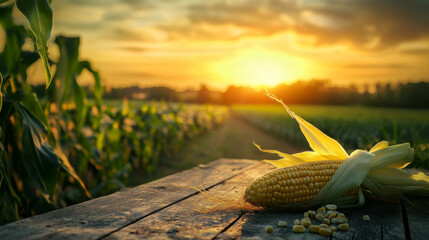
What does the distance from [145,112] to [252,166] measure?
6.08 m

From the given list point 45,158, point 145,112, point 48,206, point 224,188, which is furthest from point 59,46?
point 145,112

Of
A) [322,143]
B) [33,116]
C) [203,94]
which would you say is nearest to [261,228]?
[322,143]

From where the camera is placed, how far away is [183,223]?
1.24 m

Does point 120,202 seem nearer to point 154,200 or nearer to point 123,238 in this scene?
point 154,200

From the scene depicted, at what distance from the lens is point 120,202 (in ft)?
4.82

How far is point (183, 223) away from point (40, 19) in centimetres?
104

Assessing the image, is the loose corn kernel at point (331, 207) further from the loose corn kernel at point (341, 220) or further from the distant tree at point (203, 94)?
the distant tree at point (203, 94)

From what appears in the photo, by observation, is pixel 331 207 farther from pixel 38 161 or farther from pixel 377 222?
pixel 38 161

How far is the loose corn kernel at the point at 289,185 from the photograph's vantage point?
1.41m

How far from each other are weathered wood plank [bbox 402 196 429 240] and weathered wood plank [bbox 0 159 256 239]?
902mm

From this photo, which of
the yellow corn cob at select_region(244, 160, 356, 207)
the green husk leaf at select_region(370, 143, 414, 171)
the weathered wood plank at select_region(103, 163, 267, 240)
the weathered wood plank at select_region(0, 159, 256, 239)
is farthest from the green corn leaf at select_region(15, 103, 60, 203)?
the green husk leaf at select_region(370, 143, 414, 171)

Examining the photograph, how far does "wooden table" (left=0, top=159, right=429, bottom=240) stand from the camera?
1.12m

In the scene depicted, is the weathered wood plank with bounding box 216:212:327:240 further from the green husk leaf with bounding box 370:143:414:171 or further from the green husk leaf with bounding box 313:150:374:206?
the green husk leaf with bounding box 370:143:414:171

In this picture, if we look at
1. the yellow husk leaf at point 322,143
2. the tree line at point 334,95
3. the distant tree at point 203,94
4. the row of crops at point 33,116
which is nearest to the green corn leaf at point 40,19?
the row of crops at point 33,116
